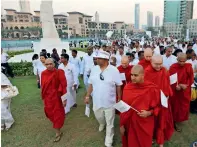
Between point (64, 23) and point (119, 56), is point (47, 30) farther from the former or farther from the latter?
point (64, 23)

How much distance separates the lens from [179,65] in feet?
12.9

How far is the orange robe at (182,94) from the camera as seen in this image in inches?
152

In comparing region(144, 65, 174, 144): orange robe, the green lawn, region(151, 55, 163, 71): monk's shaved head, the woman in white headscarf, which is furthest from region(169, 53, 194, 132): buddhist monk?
the woman in white headscarf

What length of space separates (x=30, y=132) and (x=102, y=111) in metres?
1.82

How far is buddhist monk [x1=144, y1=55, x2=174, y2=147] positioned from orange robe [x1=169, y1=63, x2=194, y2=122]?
0.83 metres

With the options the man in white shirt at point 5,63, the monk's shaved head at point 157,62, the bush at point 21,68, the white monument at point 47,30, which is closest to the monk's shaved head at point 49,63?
the monk's shaved head at point 157,62

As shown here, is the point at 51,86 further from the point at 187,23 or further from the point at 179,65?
the point at 187,23

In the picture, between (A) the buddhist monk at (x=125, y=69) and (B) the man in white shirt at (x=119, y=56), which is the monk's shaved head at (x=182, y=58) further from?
(B) the man in white shirt at (x=119, y=56)

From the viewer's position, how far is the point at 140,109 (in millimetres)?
2637

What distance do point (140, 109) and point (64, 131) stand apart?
2.16 meters

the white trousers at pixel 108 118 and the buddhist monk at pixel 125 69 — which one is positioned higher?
the buddhist monk at pixel 125 69

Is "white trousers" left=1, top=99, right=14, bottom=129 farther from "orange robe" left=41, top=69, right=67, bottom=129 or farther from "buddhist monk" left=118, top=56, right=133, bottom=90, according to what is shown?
"buddhist monk" left=118, top=56, right=133, bottom=90

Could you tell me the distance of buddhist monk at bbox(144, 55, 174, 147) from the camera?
2.95m

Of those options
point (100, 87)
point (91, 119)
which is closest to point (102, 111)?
point (100, 87)
